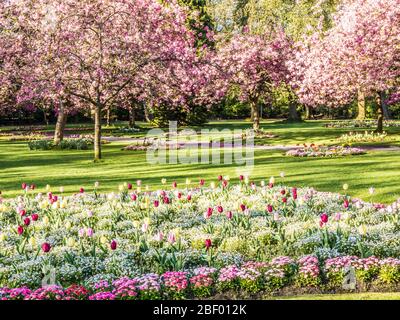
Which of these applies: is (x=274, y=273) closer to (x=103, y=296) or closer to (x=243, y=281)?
(x=243, y=281)

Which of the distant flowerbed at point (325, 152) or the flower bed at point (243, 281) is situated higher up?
the distant flowerbed at point (325, 152)

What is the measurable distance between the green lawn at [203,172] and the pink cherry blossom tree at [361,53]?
27.4ft

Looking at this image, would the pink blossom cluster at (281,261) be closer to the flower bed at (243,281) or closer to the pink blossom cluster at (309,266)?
the flower bed at (243,281)

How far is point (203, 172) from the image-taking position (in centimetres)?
1848

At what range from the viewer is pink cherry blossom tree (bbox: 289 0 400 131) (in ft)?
93.0

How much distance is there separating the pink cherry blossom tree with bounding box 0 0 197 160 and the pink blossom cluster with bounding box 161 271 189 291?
16430 millimetres

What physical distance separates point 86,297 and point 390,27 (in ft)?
86.2

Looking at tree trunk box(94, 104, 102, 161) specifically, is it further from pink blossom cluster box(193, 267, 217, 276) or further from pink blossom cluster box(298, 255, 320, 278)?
pink blossom cluster box(298, 255, 320, 278)

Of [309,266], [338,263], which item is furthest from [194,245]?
[338,263]

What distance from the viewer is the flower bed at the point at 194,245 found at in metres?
7.04

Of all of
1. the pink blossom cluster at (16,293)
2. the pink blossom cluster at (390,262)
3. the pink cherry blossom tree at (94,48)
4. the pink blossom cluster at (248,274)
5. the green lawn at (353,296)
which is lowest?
the green lawn at (353,296)

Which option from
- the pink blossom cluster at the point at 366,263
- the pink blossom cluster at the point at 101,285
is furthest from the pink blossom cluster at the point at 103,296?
the pink blossom cluster at the point at 366,263

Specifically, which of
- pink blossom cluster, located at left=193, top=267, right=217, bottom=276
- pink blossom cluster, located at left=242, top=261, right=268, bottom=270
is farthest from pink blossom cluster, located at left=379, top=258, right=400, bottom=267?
pink blossom cluster, located at left=193, top=267, right=217, bottom=276
